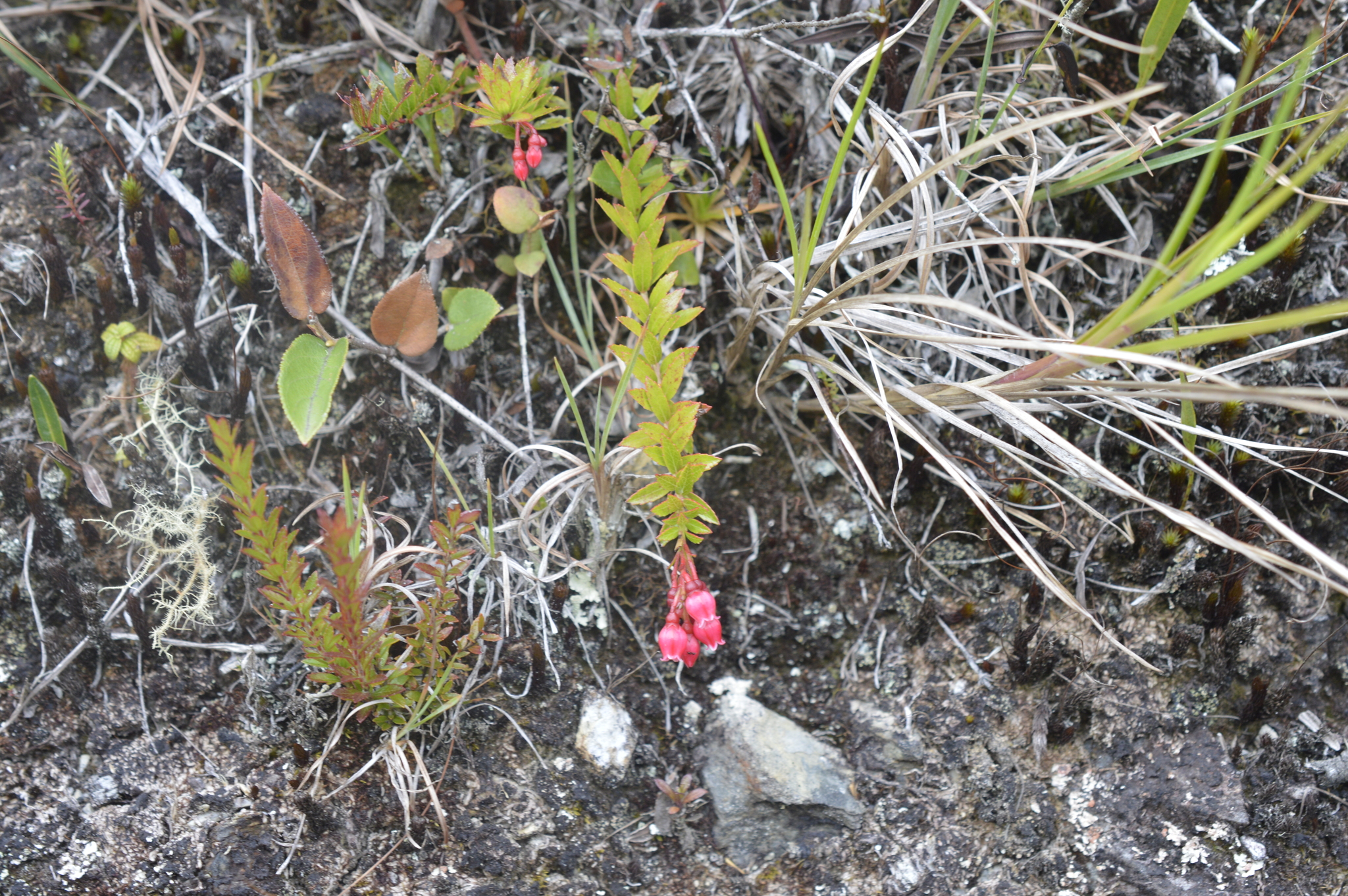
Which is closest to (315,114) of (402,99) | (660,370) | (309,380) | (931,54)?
(402,99)

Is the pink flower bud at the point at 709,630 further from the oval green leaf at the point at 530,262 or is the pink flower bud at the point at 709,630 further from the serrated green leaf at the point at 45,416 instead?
the serrated green leaf at the point at 45,416

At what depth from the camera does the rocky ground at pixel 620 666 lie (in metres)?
1.93

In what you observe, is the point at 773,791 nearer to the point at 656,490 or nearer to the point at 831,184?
the point at 656,490

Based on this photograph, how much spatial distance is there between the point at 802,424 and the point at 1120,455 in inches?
36.2

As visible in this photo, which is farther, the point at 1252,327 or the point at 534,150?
the point at 534,150

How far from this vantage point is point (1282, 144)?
7.72ft

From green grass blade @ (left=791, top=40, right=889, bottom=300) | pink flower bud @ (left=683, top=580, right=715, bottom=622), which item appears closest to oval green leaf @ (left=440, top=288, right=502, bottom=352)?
green grass blade @ (left=791, top=40, right=889, bottom=300)

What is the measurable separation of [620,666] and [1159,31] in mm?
2319

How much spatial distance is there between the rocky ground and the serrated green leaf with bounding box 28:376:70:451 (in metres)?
0.09

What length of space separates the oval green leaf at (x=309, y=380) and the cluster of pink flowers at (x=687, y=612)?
0.98 meters

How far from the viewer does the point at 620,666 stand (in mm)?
2252

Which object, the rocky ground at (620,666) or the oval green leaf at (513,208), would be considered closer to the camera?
the rocky ground at (620,666)

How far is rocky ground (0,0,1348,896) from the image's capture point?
6.34 ft

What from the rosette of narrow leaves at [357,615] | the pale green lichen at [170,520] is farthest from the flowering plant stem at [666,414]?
the pale green lichen at [170,520]
